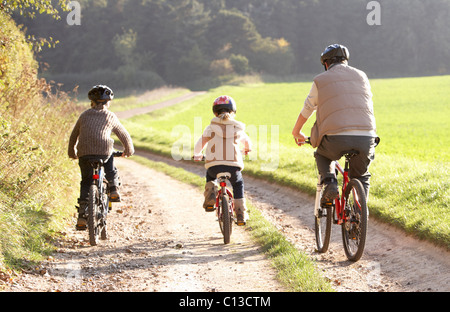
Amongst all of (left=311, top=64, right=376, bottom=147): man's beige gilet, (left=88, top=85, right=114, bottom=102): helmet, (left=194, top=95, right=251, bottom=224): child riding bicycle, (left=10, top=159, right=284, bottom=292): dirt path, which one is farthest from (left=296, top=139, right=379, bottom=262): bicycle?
(left=88, top=85, right=114, bottom=102): helmet

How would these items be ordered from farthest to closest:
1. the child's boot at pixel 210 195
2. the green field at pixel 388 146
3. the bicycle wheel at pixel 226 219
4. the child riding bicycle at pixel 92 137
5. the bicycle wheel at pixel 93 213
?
the green field at pixel 388 146
the child's boot at pixel 210 195
the child riding bicycle at pixel 92 137
the bicycle wheel at pixel 226 219
the bicycle wheel at pixel 93 213

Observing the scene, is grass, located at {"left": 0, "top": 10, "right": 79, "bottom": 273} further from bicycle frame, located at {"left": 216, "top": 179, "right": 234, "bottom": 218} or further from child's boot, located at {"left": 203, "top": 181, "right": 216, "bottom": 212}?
bicycle frame, located at {"left": 216, "top": 179, "right": 234, "bottom": 218}

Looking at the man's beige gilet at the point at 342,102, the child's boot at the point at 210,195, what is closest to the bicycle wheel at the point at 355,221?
the man's beige gilet at the point at 342,102

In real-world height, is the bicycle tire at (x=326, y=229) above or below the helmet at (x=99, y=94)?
below

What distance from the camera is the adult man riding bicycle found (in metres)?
5.61

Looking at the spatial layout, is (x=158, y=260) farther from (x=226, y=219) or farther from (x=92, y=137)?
(x=92, y=137)

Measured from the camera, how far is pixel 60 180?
9375mm

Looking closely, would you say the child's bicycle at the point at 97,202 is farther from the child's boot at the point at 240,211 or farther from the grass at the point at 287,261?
the grass at the point at 287,261

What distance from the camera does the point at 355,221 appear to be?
5.84 meters

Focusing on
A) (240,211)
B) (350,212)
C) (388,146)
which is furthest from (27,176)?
(388,146)

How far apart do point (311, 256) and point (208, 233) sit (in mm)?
2089

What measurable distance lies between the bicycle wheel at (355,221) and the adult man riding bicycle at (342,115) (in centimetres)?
20

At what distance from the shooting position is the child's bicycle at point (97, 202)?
6.82 meters
